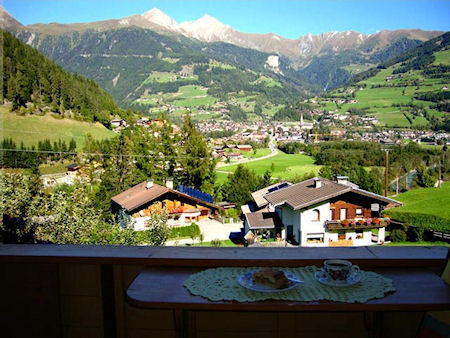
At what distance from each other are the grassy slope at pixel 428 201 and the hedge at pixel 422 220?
5.8 inches

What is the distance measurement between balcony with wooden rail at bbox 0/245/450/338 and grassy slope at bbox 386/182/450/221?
11848 millimetres

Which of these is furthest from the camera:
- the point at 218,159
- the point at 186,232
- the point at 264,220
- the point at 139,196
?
the point at 218,159

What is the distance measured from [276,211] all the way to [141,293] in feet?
39.0

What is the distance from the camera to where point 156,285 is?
2.72ft

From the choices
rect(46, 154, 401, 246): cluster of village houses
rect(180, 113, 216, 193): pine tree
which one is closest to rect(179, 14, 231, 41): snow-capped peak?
rect(180, 113, 216, 193): pine tree

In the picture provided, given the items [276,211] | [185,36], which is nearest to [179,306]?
[276,211]

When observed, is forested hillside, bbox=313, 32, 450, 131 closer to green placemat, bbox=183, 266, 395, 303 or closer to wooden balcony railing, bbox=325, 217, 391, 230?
wooden balcony railing, bbox=325, 217, 391, 230

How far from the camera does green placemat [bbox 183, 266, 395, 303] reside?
742 mm

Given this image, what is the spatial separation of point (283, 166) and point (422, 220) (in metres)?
5.95

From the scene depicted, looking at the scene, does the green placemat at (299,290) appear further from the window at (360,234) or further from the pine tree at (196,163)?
the pine tree at (196,163)

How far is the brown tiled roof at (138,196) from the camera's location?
1081 cm

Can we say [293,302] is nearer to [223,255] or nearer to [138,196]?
[223,255]

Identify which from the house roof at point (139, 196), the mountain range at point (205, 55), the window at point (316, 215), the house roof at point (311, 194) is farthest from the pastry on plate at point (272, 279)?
the mountain range at point (205, 55)

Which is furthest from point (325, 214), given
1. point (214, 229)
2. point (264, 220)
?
point (214, 229)
